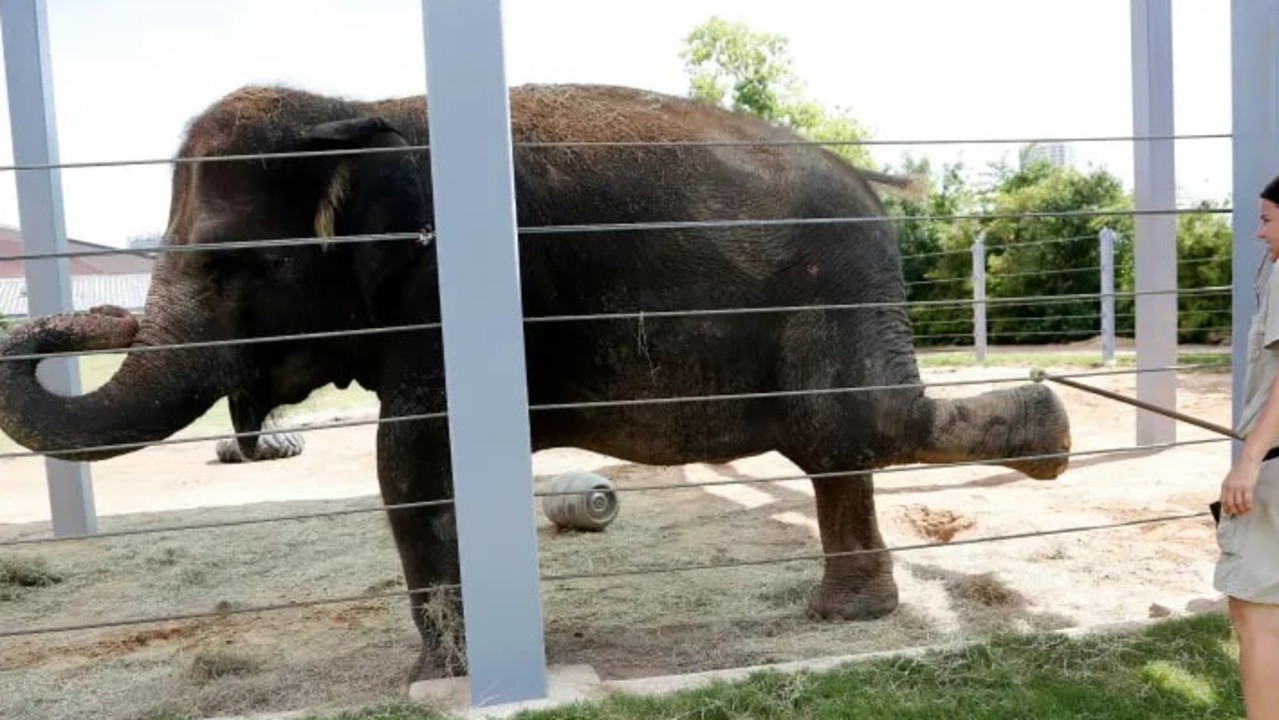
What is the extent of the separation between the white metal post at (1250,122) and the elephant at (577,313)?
850 millimetres

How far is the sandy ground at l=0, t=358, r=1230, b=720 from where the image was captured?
14.4ft

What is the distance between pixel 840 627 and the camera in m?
4.64

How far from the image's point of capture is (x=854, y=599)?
478cm

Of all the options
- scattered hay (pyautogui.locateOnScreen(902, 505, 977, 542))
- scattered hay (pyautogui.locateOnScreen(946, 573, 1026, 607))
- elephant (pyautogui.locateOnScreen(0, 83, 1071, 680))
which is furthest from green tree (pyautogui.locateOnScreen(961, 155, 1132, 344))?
elephant (pyautogui.locateOnScreen(0, 83, 1071, 680))

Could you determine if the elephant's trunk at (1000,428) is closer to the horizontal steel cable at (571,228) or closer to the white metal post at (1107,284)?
the horizontal steel cable at (571,228)

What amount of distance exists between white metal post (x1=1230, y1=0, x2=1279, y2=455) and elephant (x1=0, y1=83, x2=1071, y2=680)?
33.5 inches

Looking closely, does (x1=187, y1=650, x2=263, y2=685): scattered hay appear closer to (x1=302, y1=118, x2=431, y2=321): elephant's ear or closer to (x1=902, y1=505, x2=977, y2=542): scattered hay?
(x1=302, y1=118, x2=431, y2=321): elephant's ear

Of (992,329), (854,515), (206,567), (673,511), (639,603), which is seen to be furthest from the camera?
(992,329)

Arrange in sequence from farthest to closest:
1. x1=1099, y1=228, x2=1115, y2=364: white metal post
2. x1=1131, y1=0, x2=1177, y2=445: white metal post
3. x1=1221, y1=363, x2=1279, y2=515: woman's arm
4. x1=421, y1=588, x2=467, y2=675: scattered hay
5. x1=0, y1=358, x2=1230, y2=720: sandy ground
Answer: x1=1099, y1=228, x2=1115, y2=364: white metal post
x1=1131, y1=0, x2=1177, y2=445: white metal post
x1=0, y1=358, x2=1230, y2=720: sandy ground
x1=421, y1=588, x2=467, y2=675: scattered hay
x1=1221, y1=363, x2=1279, y2=515: woman's arm

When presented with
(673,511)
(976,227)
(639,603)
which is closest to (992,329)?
(976,227)

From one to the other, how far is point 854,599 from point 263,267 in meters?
2.90

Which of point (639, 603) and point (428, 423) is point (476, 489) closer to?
point (428, 423)

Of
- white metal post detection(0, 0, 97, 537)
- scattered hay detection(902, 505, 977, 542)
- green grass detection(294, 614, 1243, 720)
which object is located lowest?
scattered hay detection(902, 505, 977, 542)

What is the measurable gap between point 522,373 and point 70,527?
572 cm
